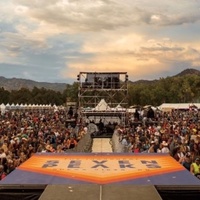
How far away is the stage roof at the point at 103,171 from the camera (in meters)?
7.35

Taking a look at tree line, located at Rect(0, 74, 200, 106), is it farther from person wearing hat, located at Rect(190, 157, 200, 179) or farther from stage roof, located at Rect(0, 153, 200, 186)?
stage roof, located at Rect(0, 153, 200, 186)

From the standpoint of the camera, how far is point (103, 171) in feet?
26.6

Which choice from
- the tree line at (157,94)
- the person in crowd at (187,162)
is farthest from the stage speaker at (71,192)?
the tree line at (157,94)

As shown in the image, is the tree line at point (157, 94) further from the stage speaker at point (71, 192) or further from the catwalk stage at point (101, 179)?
the stage speaker at point (71, 192)

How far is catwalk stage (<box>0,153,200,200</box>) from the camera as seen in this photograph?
21.8 ft

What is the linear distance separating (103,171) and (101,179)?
72cm

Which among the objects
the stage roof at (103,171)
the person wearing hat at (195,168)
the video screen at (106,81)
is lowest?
the person wearing hat at (195,168)

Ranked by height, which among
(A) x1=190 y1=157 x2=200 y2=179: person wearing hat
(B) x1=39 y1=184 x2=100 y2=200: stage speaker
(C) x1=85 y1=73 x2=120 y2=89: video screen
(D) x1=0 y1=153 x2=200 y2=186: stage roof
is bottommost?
(A) x1=190 y1=157 x2=200 y2=179: person wearing hat

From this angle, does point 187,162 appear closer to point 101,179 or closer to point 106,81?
point 101,179

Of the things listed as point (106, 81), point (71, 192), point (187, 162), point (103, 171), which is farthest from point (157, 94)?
point (71, 192)

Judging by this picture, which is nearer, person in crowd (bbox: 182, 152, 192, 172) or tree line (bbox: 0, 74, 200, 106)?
person in crowd (bbox: 182, 152, 192, 172)

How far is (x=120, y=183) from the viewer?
23.4 feet

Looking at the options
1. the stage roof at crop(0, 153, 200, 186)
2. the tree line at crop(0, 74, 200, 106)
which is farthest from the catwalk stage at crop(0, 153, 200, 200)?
the tree line at crop(0, 74, 200, 106)

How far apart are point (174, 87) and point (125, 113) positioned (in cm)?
9501
